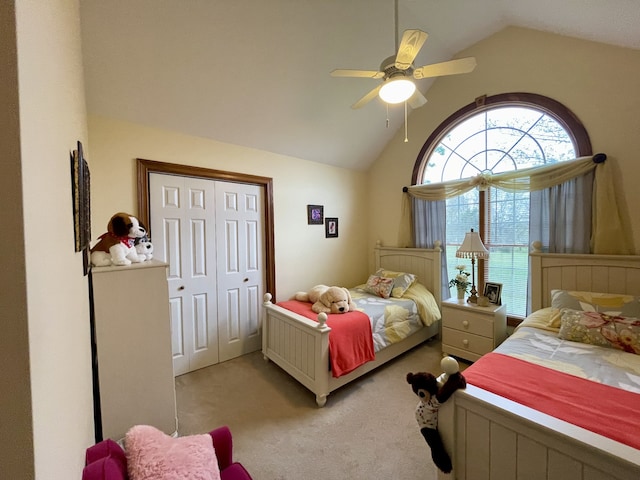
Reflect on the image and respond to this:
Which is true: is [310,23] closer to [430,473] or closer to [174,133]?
[174,133]

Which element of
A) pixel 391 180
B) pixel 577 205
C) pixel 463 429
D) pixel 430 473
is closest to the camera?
pixel 463 429

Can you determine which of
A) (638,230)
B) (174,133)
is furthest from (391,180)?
(174,133)

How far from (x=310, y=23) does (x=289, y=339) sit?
9.03 feet

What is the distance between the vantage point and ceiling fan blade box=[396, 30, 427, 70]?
1.43 m

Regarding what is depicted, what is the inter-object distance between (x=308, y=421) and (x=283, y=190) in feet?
7.99

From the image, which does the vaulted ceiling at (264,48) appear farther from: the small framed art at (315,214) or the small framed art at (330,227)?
the small framed art at (330,227)

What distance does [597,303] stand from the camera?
2.04m

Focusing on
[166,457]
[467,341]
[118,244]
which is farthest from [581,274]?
[118,244]

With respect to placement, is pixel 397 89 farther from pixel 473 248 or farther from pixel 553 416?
pixel 553 416

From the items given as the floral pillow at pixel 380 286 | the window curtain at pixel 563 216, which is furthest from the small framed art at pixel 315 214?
the window curtain at pixel 563 216

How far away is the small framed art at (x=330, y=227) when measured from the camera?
12.5 ft

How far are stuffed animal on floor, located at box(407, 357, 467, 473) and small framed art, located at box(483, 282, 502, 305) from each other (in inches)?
71.2

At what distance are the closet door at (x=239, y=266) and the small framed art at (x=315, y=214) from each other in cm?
71

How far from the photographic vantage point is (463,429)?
1.26 metres
